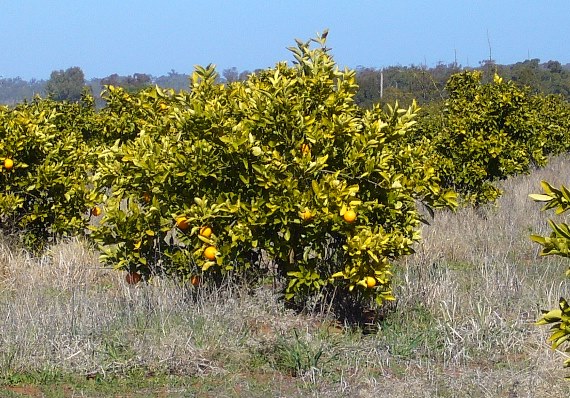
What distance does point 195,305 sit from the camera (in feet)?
19.6

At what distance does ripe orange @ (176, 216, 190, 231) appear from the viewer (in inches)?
233

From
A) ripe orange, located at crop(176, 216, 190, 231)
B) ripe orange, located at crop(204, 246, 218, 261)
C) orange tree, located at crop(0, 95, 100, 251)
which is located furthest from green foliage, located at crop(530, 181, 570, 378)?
orange tree, located at crop(0, 95, 100, 251)

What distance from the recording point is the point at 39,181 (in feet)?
26.0

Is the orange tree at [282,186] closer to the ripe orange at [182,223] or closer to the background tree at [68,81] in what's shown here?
the ripe orange at [182,223]

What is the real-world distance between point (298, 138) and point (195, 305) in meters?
1.35

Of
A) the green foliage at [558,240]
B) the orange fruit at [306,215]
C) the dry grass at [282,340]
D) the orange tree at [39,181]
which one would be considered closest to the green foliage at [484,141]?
the dry grass at [282,340]

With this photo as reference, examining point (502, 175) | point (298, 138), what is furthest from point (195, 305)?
point (502, 175)

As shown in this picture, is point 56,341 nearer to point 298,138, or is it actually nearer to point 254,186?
point 254,186

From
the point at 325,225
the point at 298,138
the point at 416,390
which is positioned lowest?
the point at 416,390

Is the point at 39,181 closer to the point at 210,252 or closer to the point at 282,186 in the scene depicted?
the point at 210,252

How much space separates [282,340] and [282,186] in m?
0.99

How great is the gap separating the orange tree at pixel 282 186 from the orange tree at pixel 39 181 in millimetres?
1855

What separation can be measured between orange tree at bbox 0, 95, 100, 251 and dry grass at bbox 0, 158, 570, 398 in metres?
1.03

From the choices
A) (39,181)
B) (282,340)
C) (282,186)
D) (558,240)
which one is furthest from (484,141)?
(558,240)
